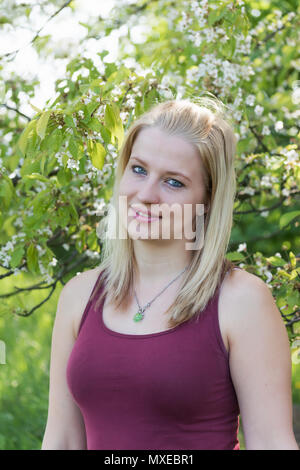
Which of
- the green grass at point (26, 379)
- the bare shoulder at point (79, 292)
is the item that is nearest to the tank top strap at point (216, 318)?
the bare shoulder at point (79, 292)

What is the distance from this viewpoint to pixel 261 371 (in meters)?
1.72

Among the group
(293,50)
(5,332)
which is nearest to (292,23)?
(293,50)

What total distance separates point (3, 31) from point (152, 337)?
215cm

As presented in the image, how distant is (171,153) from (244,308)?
0.50m

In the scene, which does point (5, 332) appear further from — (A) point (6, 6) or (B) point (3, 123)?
(A) point (6, 6)

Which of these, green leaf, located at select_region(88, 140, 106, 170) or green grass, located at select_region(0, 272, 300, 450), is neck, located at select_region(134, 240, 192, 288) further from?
green grass, located at select_region(0, 272, 300, 450)

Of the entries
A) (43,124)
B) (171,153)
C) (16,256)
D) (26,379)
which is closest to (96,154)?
(43,124)

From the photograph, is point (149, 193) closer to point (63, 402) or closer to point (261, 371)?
point (261, 371)

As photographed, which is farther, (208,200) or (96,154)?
(96,154)

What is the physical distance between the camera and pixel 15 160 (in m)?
2.74

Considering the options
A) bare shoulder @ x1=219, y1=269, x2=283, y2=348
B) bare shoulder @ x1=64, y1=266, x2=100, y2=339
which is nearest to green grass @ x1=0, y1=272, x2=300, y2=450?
bare shoulder @ x1=64, y1=266, x2=100, y2=339

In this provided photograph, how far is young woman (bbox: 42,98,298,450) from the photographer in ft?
5.69

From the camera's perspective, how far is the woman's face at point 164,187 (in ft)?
6.15

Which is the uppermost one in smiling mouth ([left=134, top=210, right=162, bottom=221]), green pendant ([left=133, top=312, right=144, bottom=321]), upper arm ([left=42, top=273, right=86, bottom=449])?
smiling mouth ([left=134, top=210, right=162, bottom=221])
